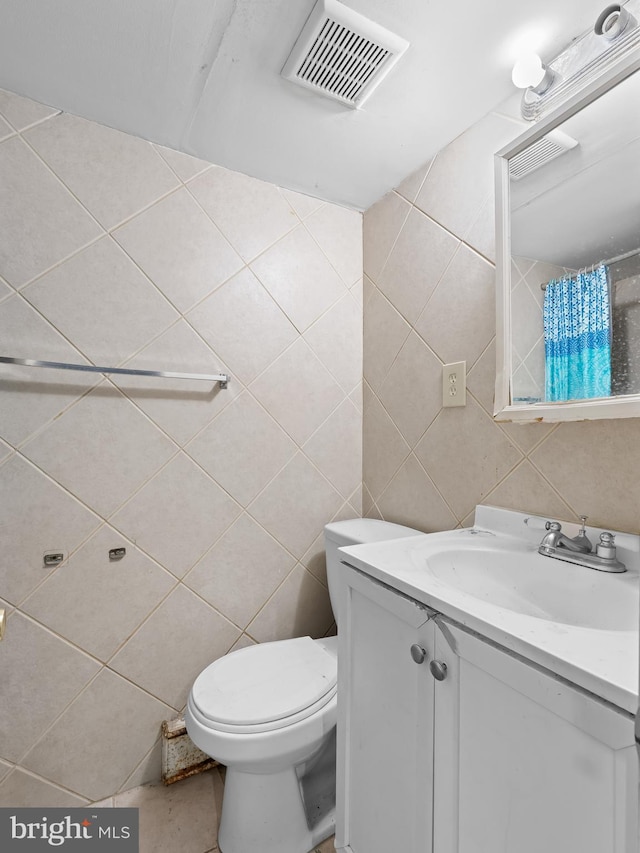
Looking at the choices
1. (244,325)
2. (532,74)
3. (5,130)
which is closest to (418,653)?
(244,325)

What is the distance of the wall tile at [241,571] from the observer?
1.43 meters

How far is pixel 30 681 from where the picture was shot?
1.18 m

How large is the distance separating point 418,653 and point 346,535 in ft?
2.22

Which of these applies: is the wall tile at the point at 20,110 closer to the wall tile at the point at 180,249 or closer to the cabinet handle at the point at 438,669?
the wall tile at the point at 180,249

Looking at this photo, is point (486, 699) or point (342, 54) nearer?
point (486, 699)

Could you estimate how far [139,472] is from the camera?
1333 mm

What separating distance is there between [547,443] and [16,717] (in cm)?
159

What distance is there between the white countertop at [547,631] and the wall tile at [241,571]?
62 cm

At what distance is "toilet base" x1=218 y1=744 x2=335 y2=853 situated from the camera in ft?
3.57

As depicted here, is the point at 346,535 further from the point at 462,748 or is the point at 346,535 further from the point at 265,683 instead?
the point at 462,748

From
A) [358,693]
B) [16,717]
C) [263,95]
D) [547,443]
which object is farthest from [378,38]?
[16,717]

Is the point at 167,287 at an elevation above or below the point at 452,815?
above

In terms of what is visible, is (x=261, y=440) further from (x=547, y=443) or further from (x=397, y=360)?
(x=547, y=443)

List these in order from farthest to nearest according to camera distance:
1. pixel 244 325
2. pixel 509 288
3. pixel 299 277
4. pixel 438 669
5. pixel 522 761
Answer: pixel 299 277 < pixel 244 325 < pixel 509 288 < pixel 438 669 < pixel 522 761
